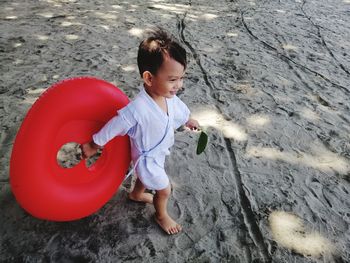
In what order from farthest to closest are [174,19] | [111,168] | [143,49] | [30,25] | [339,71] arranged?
1. [174,19]
2. [30,25]
3. [339,71]
4. [111,168]
5. [143,49]

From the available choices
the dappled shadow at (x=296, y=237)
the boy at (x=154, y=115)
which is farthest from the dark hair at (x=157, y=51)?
the dappled shadow at (x=296, y=237)

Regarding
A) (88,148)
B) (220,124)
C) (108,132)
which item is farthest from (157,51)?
(220,124)

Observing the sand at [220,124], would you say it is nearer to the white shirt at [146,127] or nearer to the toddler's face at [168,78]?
the white shirt at [146,127]

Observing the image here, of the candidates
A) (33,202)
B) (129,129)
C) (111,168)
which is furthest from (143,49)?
(33,202)

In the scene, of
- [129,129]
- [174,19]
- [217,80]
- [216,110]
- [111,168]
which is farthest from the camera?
[174,19]

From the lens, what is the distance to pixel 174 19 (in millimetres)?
4645

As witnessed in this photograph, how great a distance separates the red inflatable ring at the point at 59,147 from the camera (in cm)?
153

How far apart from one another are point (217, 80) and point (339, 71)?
1.32m

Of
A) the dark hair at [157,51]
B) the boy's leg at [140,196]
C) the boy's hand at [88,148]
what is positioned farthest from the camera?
the boy's leg at [140,196]

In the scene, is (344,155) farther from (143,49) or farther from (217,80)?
(143,49)

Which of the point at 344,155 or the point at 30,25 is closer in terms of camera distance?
the point at 344,155

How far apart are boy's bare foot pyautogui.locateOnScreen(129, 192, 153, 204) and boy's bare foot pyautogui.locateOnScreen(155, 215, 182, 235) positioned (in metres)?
0.15

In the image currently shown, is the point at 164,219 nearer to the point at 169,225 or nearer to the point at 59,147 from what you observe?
the point at 169,225

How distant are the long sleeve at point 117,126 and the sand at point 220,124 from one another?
0.55 metres
